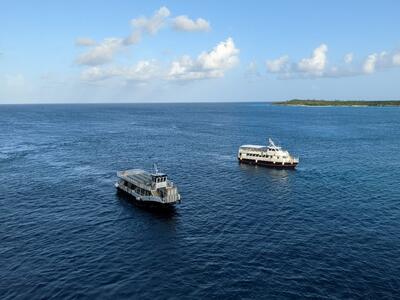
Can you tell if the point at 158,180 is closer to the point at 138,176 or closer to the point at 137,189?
the point at 137,189

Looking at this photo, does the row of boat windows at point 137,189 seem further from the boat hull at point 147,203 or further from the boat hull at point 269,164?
the boat hull at point 269,164

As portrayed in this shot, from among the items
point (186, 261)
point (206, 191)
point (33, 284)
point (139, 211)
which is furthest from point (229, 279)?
point (206, 191)

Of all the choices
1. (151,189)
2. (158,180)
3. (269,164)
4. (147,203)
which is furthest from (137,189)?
(269,164)

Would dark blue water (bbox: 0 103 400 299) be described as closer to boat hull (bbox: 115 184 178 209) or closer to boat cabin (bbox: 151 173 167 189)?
boat hull (bbox: 115 184 178 209)

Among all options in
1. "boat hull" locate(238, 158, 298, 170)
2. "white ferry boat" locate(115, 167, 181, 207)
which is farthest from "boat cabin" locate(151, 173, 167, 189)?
"boat hull" locate(238, 158, 298, 170)

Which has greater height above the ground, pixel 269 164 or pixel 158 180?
pixel 158 180

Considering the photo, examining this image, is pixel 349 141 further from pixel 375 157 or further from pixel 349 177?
pixel 349 177

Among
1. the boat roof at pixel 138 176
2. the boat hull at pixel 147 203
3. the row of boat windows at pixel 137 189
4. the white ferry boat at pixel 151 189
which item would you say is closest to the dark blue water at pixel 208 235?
the boat hull at pixel 147 203
